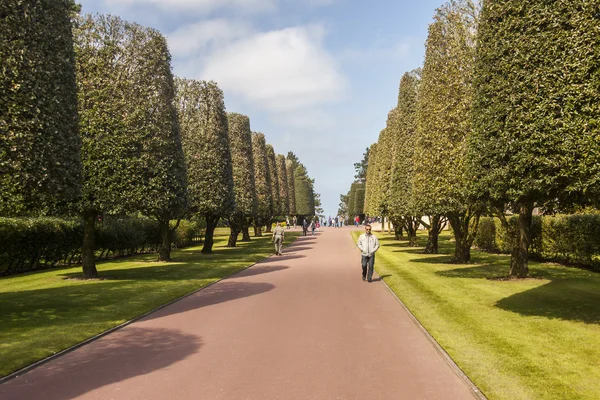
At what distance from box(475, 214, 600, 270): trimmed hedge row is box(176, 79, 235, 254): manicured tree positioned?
16.5m

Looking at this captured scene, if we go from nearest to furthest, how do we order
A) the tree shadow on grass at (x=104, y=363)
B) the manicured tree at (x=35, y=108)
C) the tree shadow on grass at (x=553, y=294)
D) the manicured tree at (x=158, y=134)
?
1. the tree shadow on grass at (x=104, y=363)
2. the manicured tree at (x=35, y=108)
3. the tree shadow on grass at (x=553, y=294)
4. the manicured tree at (x=158, y=134)

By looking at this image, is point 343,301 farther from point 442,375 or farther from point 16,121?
point 16,121

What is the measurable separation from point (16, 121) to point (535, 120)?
10623mm

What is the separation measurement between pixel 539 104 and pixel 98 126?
1393 cm

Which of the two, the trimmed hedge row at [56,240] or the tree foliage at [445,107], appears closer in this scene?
the tree foliage at [445,107]

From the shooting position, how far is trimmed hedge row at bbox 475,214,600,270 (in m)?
17.0

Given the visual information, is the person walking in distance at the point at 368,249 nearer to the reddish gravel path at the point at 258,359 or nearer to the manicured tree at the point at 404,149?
the reddish gravel path at the point at 258,359

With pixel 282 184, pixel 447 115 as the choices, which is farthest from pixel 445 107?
pixel 282 184

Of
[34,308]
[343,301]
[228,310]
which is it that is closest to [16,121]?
[34,308]

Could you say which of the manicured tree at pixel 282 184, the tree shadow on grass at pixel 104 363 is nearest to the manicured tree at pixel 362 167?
the manicured tree at pixel 282 184

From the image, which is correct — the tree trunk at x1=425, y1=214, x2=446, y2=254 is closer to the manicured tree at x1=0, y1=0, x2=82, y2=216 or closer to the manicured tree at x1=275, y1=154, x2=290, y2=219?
the manicured tree at x1=0, y1=0, x2=82, y2=216

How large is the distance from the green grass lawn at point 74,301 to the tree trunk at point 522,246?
9.93m

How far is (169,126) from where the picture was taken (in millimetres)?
19516

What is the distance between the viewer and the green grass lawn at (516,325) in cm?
586
